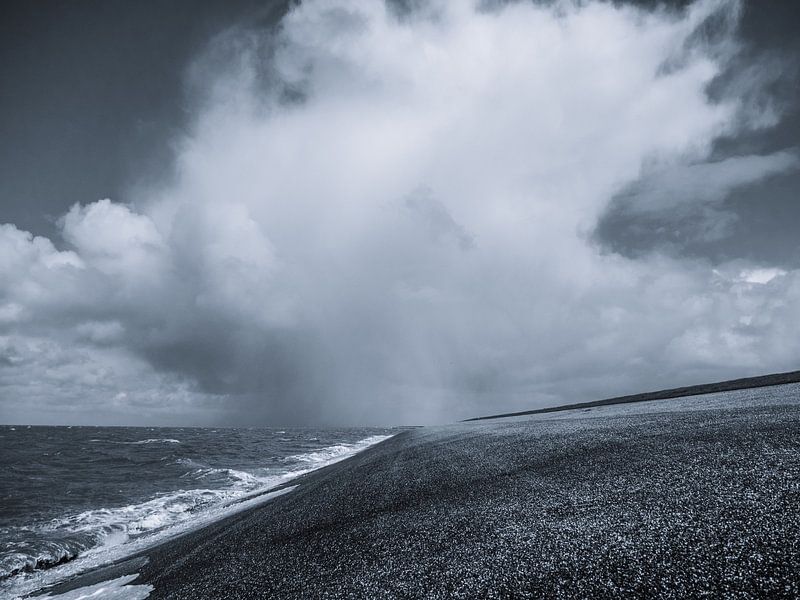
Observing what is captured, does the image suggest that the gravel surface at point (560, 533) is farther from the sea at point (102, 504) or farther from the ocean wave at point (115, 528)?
the ocean wave at point (115, 528)

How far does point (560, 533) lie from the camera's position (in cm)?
337

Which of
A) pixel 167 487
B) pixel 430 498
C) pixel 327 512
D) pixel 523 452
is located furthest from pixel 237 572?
pixel 167 487

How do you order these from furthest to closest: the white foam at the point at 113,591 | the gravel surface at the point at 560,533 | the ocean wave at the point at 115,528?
the ocean wave at the point at 115,528 < the white foam at the point at 113,591 < the gravel surface at the point at 560,533

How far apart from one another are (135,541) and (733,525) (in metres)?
13.4

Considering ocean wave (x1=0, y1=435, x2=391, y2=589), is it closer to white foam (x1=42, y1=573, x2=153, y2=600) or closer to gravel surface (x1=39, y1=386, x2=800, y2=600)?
white foam (x1=42, y1=573, x2=153, y2=600)

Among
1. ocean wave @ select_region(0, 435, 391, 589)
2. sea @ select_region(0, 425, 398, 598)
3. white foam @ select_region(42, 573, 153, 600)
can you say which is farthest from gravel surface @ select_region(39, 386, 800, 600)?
ocean wave @ select_region(0, 435, 391, 589)

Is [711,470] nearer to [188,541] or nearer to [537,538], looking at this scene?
[537,538]

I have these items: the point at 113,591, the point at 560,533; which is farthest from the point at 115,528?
the point at 560,533

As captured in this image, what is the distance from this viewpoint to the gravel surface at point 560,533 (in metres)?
2.58

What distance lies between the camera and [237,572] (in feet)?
14.9

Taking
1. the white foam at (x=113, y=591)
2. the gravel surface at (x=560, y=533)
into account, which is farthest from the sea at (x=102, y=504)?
the gravel surface at (x=560, y=533)

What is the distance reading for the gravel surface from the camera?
2576mm

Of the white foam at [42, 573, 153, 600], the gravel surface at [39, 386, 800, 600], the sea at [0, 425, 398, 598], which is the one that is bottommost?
the sea at [0, 425, 398, 598]

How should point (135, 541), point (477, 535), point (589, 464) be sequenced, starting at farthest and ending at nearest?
point (135, 541), point (589, 464), point (477, 535)
